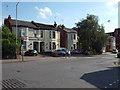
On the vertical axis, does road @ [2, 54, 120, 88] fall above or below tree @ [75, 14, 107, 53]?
below

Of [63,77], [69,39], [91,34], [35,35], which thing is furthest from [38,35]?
[63,77]

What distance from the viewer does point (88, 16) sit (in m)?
37.4

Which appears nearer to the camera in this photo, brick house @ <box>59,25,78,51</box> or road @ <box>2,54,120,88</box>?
road @ <box>2,54,120,88</box>

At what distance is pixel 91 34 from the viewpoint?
116 ft

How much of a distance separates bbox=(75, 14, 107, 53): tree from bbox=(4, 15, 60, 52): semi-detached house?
7.96 meters

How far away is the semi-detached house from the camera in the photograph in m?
29.6

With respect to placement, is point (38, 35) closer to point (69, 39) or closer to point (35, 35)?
point (35, 35)

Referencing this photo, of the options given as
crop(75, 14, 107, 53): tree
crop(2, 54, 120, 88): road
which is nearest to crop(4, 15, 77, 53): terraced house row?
crop(75, 14, 107, 53): tree

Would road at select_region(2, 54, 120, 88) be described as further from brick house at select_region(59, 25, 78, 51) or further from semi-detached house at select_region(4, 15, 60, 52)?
brick house at select_region(59, 25, 78, 51)

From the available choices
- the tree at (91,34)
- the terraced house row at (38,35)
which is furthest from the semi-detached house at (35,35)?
the tree at (91,34)

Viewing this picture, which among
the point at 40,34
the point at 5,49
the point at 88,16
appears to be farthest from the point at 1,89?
the point at 88,16

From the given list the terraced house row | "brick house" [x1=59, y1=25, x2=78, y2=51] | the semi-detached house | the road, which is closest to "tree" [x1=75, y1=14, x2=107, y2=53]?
"brick house" [x1=59, y1=25, x2=78, y2=51]

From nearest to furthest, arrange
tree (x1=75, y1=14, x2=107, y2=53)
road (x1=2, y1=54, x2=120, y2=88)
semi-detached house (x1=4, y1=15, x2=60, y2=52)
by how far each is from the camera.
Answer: road (x1=2, y1=54, x2=120, y2=88) < semi-detached house (x1=4, y1=15, x2=60, y2=52) < tree (x1=75, y1=14, x2=107, y2=53)

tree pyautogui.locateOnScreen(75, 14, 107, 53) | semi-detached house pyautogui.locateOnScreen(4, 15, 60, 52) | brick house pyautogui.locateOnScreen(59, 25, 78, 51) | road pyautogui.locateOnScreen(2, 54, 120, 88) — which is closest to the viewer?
road pyautogui.locateOnScreen(2, 54, 120, 88)
